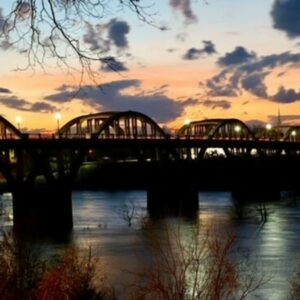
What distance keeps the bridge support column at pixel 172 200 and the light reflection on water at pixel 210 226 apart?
1.49 m

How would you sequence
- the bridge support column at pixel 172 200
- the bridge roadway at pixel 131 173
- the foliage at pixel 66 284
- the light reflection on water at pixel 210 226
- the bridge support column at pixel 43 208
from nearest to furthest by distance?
the foliage at pixel 66 284 → the light reflection on water at pixel 210 226 → the bridge support column at pixel 43 208 → the bridge roadway at pixel 131 173 → the bridge support column at pixel 172 200

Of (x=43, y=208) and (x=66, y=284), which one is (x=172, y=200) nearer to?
(x=43, y=208)

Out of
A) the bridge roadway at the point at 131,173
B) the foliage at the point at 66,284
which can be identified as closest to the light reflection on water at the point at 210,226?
the bridge roadway at the point at 131,173

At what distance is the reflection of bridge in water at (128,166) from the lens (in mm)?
76438

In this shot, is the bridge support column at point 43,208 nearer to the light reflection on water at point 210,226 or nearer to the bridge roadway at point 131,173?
the bridge roadway at point 131,173

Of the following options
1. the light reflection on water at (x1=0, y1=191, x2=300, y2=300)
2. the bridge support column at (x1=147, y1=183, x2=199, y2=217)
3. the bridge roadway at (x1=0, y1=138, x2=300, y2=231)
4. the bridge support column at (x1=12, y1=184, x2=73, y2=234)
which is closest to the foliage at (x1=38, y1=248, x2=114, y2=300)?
the light reflection on water at (x1=0, y1=191, x2=300, y2=300)

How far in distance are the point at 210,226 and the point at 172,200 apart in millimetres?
32406

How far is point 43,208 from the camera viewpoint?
253 feet

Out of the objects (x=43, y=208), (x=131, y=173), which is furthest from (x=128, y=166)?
(x=43, y=208)

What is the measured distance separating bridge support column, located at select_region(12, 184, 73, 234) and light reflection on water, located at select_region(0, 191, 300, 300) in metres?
1.57

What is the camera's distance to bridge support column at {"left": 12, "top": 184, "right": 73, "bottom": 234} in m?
69.4

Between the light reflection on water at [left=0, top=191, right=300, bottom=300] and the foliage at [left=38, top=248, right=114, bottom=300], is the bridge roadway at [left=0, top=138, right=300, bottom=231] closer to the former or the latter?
the light reflection on water at [left=0, top=191, right=300, bottom=300]

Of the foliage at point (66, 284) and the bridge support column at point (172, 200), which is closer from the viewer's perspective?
the foliage at point (66, 284)

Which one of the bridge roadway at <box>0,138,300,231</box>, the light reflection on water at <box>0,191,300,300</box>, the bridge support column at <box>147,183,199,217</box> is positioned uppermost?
the bridge roadway at <box>0,138,300,231</box>
